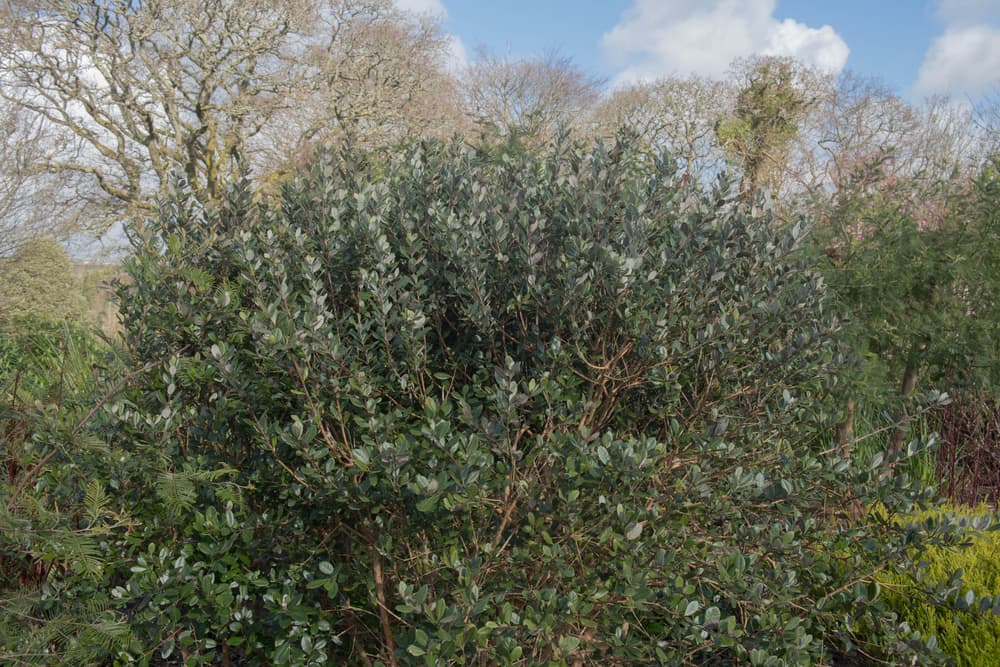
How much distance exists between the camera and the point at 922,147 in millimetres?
20812

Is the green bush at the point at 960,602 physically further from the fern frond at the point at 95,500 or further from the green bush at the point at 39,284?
the green bush at the point at 39,284

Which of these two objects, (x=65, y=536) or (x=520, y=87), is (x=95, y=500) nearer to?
(x=65, y=536)

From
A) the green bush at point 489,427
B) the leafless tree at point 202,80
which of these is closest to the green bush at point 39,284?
the leafless tree at point 202,80

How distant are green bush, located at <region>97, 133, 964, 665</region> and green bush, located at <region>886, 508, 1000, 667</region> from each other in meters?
0.22

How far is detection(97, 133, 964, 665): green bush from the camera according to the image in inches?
85.8

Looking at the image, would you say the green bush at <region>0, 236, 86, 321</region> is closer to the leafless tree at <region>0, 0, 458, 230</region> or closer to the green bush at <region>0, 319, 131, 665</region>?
the leafless tree at <region>0, 0, 458, 230</region>

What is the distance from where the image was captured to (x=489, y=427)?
2.05 metres

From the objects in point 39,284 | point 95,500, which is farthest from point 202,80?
point 95,500

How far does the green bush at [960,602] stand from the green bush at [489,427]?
22 centimetres

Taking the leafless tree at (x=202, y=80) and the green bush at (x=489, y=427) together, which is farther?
the leafless tree at (x=202, y=80)

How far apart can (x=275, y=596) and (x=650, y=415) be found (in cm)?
135

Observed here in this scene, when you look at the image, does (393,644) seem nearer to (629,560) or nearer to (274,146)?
(629,560)

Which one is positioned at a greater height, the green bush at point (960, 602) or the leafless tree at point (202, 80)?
the leafless tree at point (202, 80)

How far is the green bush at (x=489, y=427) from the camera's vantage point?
2.18 m
